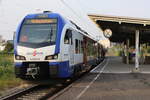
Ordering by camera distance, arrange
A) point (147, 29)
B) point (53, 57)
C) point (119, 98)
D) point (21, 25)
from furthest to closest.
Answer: point (147, 29) < point (21, 25) < point (53, 57) < point (119, 98)

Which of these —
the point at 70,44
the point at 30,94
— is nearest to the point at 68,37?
the point at 70,44

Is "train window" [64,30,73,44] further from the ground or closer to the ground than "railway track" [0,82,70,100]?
further from the ground

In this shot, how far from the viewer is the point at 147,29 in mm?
30344

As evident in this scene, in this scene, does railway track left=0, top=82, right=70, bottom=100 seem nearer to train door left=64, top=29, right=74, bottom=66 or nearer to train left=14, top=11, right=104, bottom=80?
train left=14, top=11, right=104, bottom=80

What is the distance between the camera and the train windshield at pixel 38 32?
1503 centimetres

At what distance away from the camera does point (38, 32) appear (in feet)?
50.4

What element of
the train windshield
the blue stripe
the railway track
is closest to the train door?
the blue stripe

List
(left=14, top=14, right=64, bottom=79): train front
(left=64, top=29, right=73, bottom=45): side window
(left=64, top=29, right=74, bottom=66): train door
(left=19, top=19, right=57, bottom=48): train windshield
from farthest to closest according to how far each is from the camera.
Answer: (left=64, top=29, right=74, bottom=66): train door → (left=64, top=29, right=73, bottom=45): side window → (left=19, top=19, right=57, bottom=48): train windshield → (left=14, top=14, right=64, bottom=79): train front

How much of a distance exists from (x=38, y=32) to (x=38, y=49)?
2.96 ft

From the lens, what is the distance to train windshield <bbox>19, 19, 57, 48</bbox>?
15.0m

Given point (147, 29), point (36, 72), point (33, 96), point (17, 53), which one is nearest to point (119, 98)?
point (33, 96)

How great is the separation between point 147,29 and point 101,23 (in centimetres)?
395

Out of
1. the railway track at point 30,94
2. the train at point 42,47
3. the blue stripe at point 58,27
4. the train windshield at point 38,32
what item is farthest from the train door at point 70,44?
the railway track at point 30,94

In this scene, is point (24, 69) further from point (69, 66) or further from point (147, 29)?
point (147, 29)
